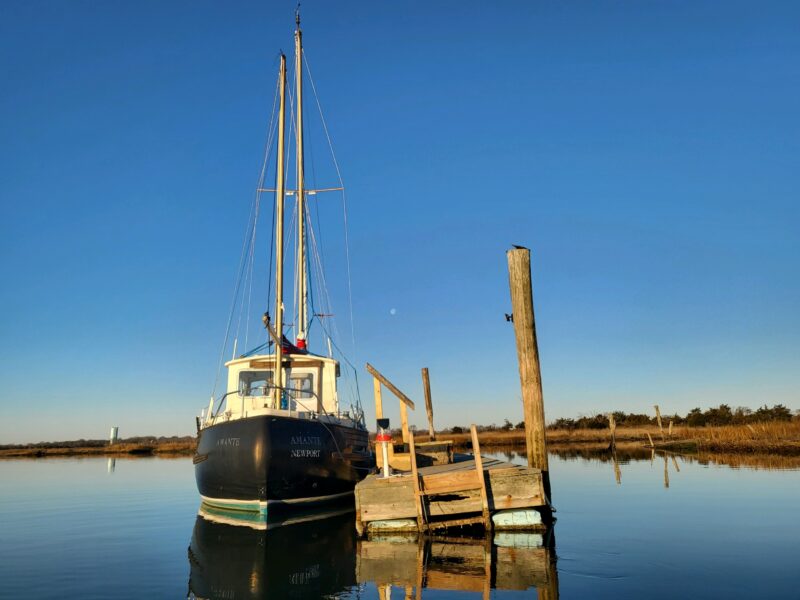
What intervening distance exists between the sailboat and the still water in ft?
3.55

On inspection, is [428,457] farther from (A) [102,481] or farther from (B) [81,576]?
(A) [102,481]

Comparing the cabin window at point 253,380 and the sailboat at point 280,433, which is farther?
the cabin window at point 253,380

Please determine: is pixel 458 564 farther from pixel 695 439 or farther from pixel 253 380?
pixel 695 439

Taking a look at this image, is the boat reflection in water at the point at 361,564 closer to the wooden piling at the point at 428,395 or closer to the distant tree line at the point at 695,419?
the wooden piling at the point at 428,395

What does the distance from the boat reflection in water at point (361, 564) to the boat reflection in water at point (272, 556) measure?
0.02m

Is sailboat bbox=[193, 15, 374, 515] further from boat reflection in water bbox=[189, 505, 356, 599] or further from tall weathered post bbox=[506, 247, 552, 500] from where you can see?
tall weathered post bbox=[506, 247, 552, 500]

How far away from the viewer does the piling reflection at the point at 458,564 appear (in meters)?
9.05

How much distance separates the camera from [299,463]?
16.2 m

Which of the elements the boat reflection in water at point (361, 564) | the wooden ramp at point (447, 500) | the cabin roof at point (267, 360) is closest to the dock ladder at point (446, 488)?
the wooden ramp at point (447, 500)

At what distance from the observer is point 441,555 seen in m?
11.2

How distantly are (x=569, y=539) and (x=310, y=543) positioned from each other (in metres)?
5.72

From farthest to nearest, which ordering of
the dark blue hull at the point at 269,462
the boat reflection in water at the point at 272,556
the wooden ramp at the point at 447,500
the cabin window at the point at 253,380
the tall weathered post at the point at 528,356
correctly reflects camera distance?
1. the cabin window at the point at 253,380
2. the dark blue hull at the point at 269,462
3. the tall weathered post at the point at 528,356
4. the wooden ramp at the point at 447,500
5. the boat reflection in water at the point at 272,556

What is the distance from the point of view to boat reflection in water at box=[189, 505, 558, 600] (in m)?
9.28

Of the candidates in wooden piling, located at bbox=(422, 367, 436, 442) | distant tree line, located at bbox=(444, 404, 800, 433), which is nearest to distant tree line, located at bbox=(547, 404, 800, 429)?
distant tree line, located at bbox=(444, 404, 800, 433)
